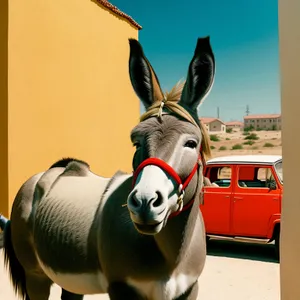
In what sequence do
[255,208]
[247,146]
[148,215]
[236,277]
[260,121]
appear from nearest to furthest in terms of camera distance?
[148,215], [236,277], [255,208], [247,146], [260,121]

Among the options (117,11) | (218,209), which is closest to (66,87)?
(117,11)

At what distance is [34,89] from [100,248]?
5.87 meters

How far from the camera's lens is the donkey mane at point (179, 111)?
1.71m

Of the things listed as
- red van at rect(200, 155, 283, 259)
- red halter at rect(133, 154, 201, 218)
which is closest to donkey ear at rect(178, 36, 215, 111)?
red halter at rect(133, 154, 201, 218)

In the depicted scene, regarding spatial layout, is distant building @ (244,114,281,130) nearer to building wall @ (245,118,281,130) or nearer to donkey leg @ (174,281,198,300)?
building wall @ (245,118,281,130)

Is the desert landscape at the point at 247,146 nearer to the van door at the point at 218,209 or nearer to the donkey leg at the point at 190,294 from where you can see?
the van door at the point at 218,209

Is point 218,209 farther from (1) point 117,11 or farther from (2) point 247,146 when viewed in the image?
(2) point 247,146

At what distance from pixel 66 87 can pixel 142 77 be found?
6.36m

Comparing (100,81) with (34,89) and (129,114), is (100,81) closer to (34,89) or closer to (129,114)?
(129,114)

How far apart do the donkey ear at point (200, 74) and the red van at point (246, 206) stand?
440cm

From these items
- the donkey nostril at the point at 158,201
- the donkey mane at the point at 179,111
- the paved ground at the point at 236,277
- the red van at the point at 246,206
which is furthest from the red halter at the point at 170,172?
the red van at the point at 246,206

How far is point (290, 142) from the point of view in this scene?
98.8 inches

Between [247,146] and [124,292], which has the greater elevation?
[247,146]

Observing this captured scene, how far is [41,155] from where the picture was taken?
7094 mm
